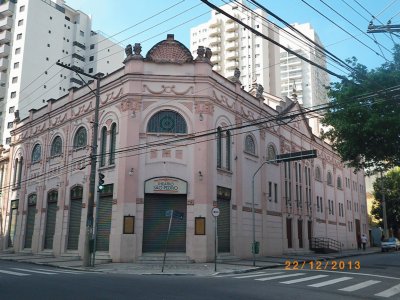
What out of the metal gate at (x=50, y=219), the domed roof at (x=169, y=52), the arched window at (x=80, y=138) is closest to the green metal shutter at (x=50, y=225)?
the metal gate at (x=50, y=219)

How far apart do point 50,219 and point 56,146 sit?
5654mm

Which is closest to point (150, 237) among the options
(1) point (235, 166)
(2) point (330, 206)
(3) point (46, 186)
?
(1) point (235, 166)

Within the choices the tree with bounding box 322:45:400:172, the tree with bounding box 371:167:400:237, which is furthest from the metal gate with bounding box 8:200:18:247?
the tree with bounding box 371:167:400:237

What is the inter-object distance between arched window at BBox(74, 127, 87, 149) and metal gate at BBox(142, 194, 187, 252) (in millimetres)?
7900

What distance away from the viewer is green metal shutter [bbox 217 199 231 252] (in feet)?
83.6

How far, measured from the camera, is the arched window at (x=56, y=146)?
31.6 metres

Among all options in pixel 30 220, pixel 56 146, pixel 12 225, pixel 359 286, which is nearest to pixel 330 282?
pixel 359 286

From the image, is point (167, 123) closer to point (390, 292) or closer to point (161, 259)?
Result: point (161, 259)

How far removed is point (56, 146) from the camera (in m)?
→ 32.2

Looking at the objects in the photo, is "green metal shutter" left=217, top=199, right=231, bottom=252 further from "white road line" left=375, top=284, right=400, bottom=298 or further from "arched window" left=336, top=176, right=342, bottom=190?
"arched window" left=336, top=176, right=342, bottom=190

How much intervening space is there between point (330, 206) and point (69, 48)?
56.9 m

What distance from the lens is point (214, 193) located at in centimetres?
2500

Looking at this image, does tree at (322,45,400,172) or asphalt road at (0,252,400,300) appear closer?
asphalt road at (0,252,400,300)
